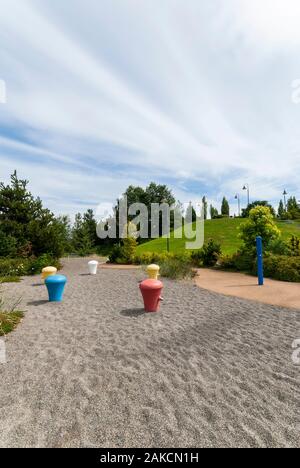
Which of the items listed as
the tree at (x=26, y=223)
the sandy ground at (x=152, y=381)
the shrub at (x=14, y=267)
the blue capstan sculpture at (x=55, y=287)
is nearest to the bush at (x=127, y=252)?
the tree at (x=26, y=223)

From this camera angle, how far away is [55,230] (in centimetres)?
1917

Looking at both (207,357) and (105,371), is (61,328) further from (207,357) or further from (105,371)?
(207,357)

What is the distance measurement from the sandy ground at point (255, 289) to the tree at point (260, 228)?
2.87 metres

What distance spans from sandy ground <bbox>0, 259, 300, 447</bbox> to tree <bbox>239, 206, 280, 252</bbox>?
8513 millimetres

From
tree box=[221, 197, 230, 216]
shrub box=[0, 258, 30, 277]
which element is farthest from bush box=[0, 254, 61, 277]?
tree box=[221, 197, 230, 216]

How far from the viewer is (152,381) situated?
3.52 m

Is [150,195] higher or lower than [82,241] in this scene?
higher

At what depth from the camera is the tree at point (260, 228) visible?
1461cm

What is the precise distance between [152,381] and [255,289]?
23.2 ft

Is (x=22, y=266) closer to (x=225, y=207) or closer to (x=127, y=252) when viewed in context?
(x=127, y=252)

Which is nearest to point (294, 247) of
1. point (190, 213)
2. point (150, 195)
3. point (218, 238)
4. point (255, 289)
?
point (255, 289)

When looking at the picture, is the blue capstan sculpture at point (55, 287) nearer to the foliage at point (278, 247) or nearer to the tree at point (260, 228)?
the tree at point (260, 228)

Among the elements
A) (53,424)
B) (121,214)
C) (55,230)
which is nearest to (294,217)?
(121,214)

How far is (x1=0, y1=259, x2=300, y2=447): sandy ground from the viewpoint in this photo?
101 inches
